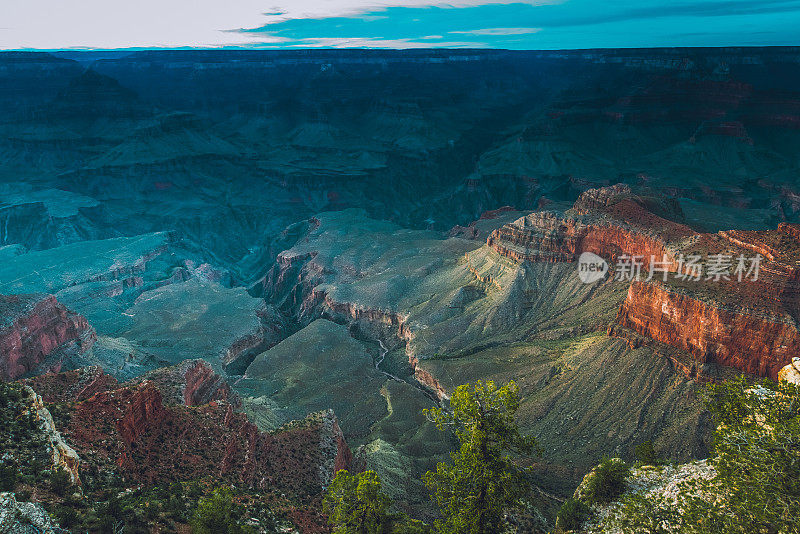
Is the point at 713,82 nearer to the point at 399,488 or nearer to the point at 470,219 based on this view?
the point at 470,219

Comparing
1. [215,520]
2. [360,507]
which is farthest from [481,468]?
[215,520]

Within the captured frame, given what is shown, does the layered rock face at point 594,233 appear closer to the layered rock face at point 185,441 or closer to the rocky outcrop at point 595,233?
the rocky outcrop at point 595,233

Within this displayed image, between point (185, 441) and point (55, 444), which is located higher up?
point (55, 444)

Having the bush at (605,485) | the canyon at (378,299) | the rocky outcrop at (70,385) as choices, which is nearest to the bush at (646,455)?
the canyon at (378,299)

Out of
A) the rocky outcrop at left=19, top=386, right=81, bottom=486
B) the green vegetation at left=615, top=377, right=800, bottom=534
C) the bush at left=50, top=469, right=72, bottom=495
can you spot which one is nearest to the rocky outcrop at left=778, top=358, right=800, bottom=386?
the green vegetation at left=615, top=377, right=800, bottom=534

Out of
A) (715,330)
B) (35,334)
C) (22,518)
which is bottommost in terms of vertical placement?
(35,334)

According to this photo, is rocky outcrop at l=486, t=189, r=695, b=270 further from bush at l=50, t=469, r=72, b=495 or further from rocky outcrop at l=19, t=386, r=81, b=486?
bush at l=50, t=469, r=72, b=495

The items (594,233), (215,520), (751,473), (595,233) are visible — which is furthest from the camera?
(594,233)

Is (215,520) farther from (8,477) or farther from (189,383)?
(189,383)

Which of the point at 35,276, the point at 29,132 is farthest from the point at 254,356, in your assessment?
the point at 29,132
